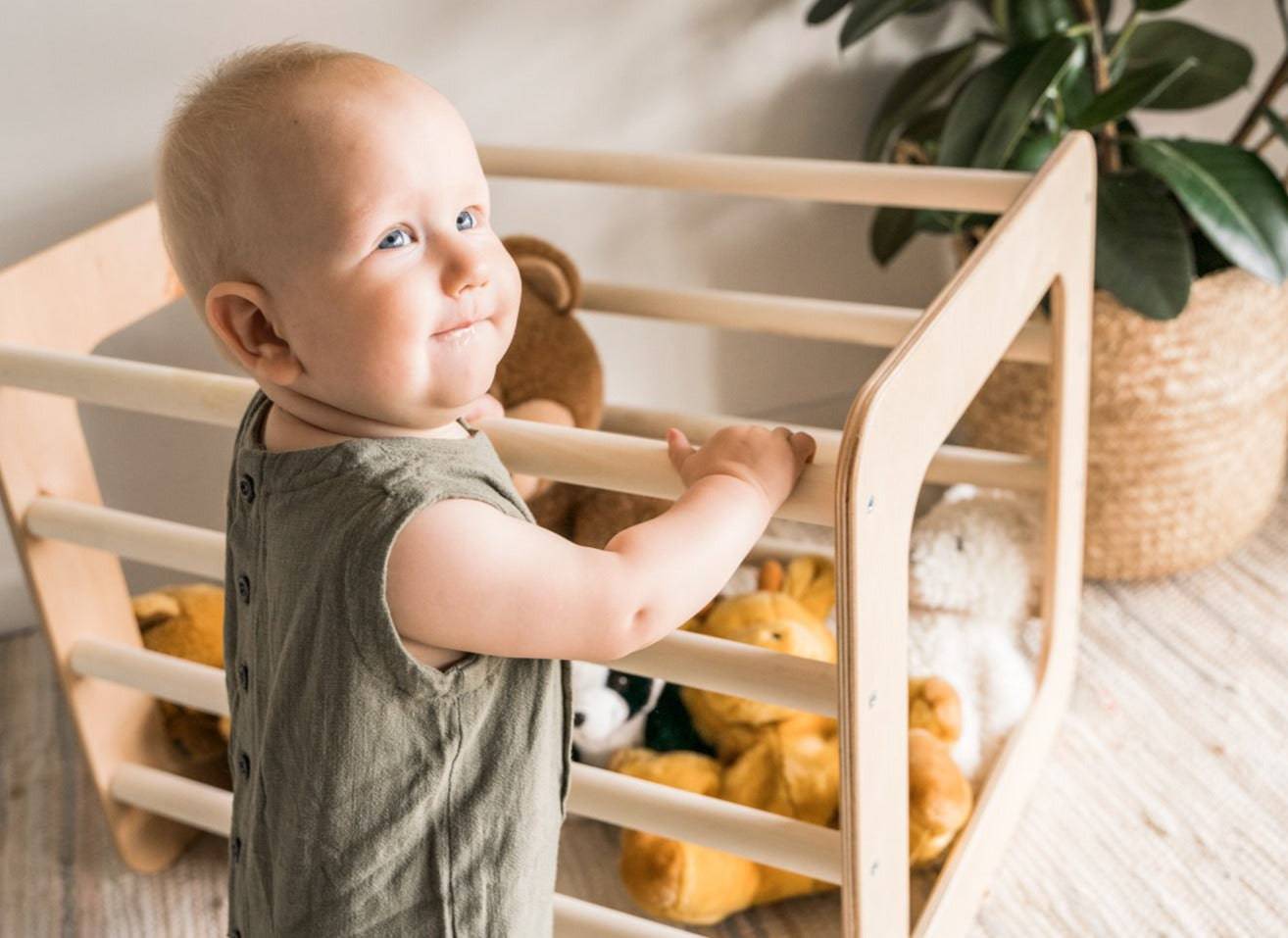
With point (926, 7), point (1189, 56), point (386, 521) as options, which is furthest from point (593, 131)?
point (386, 521)

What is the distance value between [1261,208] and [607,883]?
808 millimetres

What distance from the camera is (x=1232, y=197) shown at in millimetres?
1198

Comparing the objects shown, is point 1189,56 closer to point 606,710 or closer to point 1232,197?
point 1232,197

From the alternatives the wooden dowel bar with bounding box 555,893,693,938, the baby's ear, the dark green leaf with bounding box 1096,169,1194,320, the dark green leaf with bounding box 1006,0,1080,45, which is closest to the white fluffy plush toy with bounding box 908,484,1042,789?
the dark green leaf with bounding box 1096,169,1194,320

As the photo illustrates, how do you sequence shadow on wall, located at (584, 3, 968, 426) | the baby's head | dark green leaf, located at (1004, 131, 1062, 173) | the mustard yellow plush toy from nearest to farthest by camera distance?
1. the baby's head
2. the mustard yellow plush toy
3. dark green leaf, located at (1004, 131, 1062, 173)
4. shadow on wall, located at (584, 3, 968, 426)

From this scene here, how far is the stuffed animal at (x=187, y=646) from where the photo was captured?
1.21 meters

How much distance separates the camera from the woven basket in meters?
1.28

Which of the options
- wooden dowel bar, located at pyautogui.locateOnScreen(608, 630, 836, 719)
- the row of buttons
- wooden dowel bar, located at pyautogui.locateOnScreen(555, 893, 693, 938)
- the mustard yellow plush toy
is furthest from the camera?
the mustard yellow plush toy

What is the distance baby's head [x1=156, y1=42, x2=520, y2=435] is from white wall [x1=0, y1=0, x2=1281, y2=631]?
0.70 metres

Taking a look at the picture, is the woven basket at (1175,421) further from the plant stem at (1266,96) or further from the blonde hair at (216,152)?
the blonde hair at (216,152)

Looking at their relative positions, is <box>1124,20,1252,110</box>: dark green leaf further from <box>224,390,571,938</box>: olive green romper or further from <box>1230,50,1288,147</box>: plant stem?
<box>224,390,571,938</box>: olive green romper

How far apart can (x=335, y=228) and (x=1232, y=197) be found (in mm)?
905

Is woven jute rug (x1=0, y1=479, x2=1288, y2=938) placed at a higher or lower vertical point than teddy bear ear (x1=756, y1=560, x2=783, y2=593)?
lower

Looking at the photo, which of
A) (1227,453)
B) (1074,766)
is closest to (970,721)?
(1074,766)
